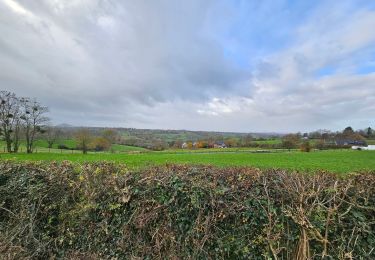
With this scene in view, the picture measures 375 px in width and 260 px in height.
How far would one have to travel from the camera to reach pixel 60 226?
4.25 m

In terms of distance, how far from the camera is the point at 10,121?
4928 centimetres

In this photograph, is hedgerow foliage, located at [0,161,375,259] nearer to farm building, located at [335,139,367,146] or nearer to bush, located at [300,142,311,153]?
bush, located at [300,142,311,153]

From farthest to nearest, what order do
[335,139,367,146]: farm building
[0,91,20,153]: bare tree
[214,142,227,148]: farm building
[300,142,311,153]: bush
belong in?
[335,139,367,146]: farm building, [214,142,227,148]: farm building, [300,142,311,153]: bush, [0,91,20,153]: bare tree

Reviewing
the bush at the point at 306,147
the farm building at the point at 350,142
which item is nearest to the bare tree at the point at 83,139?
the bush at the point at 306,147

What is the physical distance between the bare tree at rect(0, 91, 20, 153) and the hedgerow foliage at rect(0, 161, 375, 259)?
5452 cm

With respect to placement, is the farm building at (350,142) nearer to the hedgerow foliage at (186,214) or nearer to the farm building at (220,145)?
the farm building at (220,145)

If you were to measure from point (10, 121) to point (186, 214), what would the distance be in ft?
190

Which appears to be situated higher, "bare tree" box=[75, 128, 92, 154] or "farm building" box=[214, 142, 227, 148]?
"bare tree" box=[75, 128, 92, 154]

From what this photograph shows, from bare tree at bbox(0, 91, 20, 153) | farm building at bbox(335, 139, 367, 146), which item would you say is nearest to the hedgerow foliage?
bare tree at bbox(0, 91, 20, 153)

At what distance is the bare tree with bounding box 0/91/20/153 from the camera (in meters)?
48.1

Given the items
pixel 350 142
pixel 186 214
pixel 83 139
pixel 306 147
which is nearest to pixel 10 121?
pixel 83 139

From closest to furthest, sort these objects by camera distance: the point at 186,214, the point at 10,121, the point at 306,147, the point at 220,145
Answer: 1. the point at 186,214
2. the point at 10,121
3. the point at 306,147
4. the point at 220,145

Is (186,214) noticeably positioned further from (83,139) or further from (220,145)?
(220,145)

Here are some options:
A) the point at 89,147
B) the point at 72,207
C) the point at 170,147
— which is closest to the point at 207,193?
the point at 72,207
